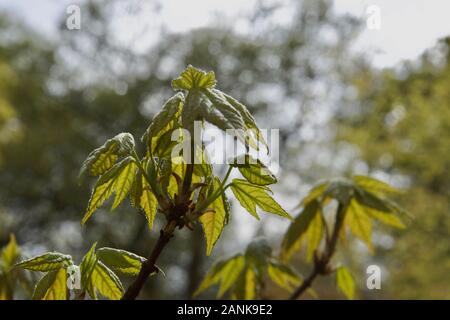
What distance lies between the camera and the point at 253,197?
52 cm

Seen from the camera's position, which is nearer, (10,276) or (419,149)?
(10,276)

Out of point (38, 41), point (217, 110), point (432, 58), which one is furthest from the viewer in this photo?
point (38, 41)

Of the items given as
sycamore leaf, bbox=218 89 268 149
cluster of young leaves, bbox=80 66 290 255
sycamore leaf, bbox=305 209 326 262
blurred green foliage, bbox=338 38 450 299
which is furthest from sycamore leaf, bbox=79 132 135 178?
blurred green foliage, bbox=338 38 450 299

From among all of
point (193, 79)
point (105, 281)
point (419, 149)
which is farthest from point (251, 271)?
point (419, 149)

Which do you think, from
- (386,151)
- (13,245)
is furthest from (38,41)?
(13,245)

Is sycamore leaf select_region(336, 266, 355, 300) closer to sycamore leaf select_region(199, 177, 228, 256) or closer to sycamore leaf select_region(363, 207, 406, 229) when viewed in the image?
sycamore leaf select_region(363, 207, 406, 229)

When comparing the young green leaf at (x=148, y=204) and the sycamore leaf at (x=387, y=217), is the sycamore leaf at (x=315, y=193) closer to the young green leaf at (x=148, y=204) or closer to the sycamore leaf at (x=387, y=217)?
the sycamore leaf at (x=387, y=217)

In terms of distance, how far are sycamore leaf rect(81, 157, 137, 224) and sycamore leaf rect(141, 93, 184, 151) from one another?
0.04 m

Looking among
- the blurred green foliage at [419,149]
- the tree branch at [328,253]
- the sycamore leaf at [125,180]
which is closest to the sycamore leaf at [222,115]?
the sycamore leaf at [125,180]

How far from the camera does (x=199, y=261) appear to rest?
7953mm

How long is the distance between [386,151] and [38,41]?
788 cm

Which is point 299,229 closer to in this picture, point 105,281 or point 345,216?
point 345,216

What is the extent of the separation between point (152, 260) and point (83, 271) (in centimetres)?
11
